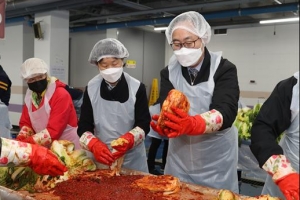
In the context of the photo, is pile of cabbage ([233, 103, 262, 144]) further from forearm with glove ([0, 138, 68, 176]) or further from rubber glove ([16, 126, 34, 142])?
forearm with glove ([0, 138, 68, 176])

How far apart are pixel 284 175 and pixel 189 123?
2.07 ft

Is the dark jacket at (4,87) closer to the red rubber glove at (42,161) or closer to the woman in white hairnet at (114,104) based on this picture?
the woman in white hairnet at (114,104)

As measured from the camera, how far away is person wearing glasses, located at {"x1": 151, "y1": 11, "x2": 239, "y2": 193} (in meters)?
1.73

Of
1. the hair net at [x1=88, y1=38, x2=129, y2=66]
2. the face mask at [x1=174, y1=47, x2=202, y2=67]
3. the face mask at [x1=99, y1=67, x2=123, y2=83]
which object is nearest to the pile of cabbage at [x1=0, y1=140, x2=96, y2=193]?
the face mask at [x1=99, y1=67, x2=123, y2=83]

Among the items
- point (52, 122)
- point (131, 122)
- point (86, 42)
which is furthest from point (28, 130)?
point (86, 42)

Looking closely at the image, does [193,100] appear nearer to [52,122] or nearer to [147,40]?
[52,122]

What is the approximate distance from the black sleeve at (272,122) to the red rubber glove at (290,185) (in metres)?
0.18

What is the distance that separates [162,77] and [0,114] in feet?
4.14

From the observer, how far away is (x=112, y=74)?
93.3 inches

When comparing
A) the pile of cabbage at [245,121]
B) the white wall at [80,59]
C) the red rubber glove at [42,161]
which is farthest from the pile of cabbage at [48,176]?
the white wall at [80,59]

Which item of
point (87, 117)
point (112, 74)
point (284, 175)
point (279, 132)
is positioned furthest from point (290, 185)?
point (87, 117)

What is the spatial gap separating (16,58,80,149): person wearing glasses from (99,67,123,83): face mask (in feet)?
1.99

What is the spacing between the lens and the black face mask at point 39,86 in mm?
2752

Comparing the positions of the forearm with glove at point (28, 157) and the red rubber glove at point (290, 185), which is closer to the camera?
the red rubber glove at point (290, 185)
